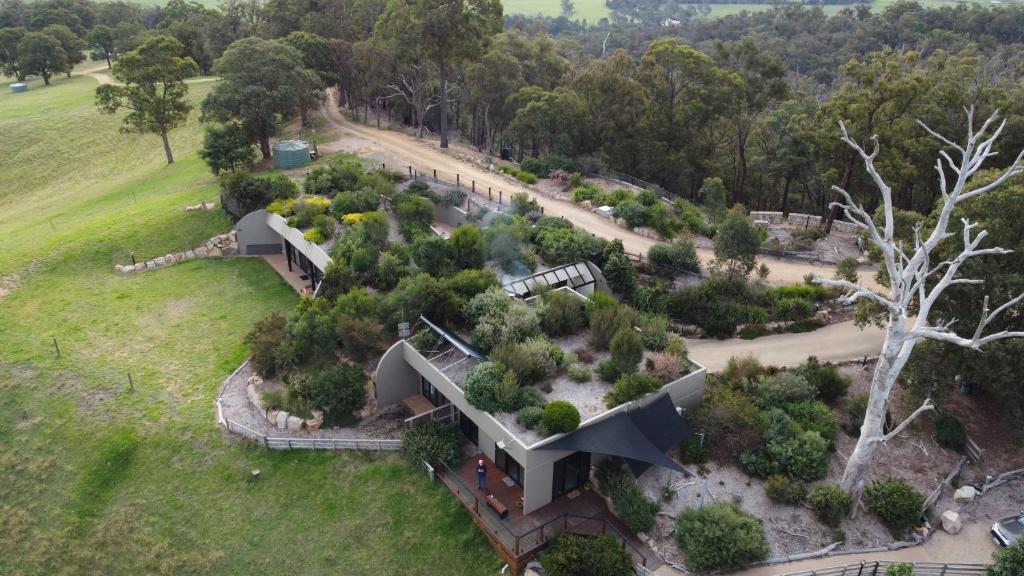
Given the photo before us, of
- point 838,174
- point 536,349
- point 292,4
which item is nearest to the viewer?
point 536,349

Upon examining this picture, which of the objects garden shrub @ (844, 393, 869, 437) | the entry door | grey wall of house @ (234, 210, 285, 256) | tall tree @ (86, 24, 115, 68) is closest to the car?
garden shrub @ (844, 393, 869, 437)

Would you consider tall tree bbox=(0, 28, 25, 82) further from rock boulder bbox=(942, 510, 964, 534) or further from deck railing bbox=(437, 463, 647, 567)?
rock boulder bbox=(942, 510, 964, 534)

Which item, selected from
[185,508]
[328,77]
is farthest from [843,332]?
[328,77]

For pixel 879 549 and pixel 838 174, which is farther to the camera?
pixel 838 174

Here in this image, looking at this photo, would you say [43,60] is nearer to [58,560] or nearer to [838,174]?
[58,560]

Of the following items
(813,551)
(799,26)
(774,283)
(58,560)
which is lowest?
(58,560)
